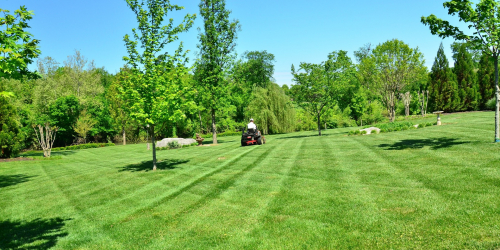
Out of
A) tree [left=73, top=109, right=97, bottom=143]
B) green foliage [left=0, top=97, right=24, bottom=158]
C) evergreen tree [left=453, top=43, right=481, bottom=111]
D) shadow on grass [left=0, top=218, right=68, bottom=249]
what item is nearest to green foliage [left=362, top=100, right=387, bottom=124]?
evergreen tree [left=453, top=43, right=481, bottom=111]

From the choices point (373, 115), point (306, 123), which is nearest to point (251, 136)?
point (306, 123)

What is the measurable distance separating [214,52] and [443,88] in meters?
30.7

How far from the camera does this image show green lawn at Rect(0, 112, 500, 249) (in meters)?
4.29

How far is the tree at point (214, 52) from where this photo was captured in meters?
23.3

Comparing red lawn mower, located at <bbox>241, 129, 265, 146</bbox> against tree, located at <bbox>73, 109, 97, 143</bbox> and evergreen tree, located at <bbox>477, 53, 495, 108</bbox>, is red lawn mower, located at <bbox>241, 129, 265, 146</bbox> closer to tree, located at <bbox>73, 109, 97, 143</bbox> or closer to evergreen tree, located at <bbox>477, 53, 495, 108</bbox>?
tree, located at <bbox>73, 109, 97, 143</bbox>

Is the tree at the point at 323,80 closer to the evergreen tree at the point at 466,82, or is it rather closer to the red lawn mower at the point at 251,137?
the red lawn mower at the point at 251,137

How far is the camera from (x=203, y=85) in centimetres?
2448

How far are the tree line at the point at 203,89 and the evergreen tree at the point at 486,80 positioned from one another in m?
0.13

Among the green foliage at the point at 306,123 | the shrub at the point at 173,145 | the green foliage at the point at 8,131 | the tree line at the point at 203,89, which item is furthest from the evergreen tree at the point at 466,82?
the green foliage at the point at 8,131

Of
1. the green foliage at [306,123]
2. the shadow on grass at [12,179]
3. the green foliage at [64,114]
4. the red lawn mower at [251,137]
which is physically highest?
the green foliage at [64,114]

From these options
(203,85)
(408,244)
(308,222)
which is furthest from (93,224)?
(203,85)

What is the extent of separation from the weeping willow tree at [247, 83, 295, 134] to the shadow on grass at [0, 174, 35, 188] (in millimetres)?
25607

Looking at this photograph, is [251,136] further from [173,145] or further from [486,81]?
[486,81]

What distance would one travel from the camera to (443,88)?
36438 millimetres
